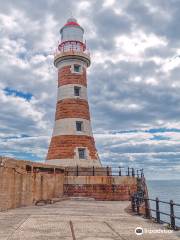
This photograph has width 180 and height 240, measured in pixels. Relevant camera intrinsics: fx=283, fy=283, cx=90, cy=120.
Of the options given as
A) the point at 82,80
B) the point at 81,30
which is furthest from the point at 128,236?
the point at 81,30

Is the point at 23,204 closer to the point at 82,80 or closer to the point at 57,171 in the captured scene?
the point at 57,171

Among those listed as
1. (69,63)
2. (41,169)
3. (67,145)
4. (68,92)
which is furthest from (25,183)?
(69,63)

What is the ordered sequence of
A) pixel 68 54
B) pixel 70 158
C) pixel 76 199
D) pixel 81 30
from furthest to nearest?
1. pixel 81 30
2. pixel 68 54
3. pixel 70 158
4. pixel 76 199

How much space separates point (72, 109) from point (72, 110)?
3.9 inches

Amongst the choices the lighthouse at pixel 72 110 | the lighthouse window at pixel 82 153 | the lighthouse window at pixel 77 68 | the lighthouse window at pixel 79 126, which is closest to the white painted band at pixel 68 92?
the lighthouse at pixel 72 110

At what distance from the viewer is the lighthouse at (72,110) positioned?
23359mm

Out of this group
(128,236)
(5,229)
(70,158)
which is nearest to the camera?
(128,236)

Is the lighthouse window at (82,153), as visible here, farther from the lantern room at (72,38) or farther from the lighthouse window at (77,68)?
the lantern room at (72,38)

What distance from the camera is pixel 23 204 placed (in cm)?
1452

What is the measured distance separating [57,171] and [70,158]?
2.55 m

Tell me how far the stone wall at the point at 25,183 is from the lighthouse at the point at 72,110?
3508 mm

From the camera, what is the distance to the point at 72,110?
24.2 m

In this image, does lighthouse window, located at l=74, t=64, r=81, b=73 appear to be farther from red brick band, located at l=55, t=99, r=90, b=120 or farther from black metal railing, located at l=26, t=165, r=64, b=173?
black metal railing, located at l=26, t=165, r=64, b=173

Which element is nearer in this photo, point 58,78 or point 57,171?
point 57,171
